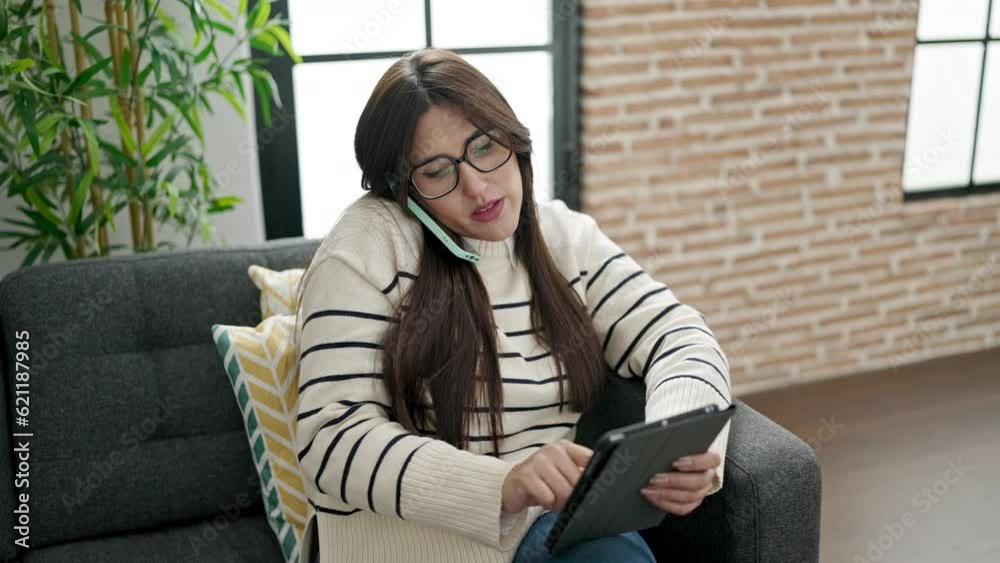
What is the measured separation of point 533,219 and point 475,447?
398 millimetres

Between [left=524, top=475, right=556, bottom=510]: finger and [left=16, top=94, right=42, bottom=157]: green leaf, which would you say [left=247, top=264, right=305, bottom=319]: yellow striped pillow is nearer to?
[left=16, top=94, right=42, bottom=157]: green leaf

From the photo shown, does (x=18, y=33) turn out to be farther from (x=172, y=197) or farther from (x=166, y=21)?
(x=172, y=197)

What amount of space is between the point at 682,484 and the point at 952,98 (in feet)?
8.72

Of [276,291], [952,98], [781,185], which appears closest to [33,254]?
[276,291]

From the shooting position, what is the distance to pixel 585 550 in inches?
53.7

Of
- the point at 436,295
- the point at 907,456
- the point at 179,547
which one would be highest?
the point at 436,295

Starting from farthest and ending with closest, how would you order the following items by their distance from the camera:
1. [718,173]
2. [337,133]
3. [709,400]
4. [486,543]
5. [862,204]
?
[862,204]
[718,173]
[337,133]
[709,400]
[486,543]

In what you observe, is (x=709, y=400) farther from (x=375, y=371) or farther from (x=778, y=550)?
(x=375, y=371)

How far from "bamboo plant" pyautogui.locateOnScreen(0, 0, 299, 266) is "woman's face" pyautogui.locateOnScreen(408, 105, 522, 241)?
817mm

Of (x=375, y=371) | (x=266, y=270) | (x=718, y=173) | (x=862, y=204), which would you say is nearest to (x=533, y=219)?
(x=375, y=371)

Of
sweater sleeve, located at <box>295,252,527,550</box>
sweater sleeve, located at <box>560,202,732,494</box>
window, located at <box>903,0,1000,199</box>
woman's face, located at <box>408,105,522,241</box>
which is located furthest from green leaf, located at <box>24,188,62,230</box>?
window, located at <box>903,0,1000,199</box>

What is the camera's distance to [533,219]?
5.28 feet

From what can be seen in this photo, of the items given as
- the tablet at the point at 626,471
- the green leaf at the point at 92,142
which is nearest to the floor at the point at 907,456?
the tablet at the point at 626,471

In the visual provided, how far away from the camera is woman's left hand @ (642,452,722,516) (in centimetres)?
130
